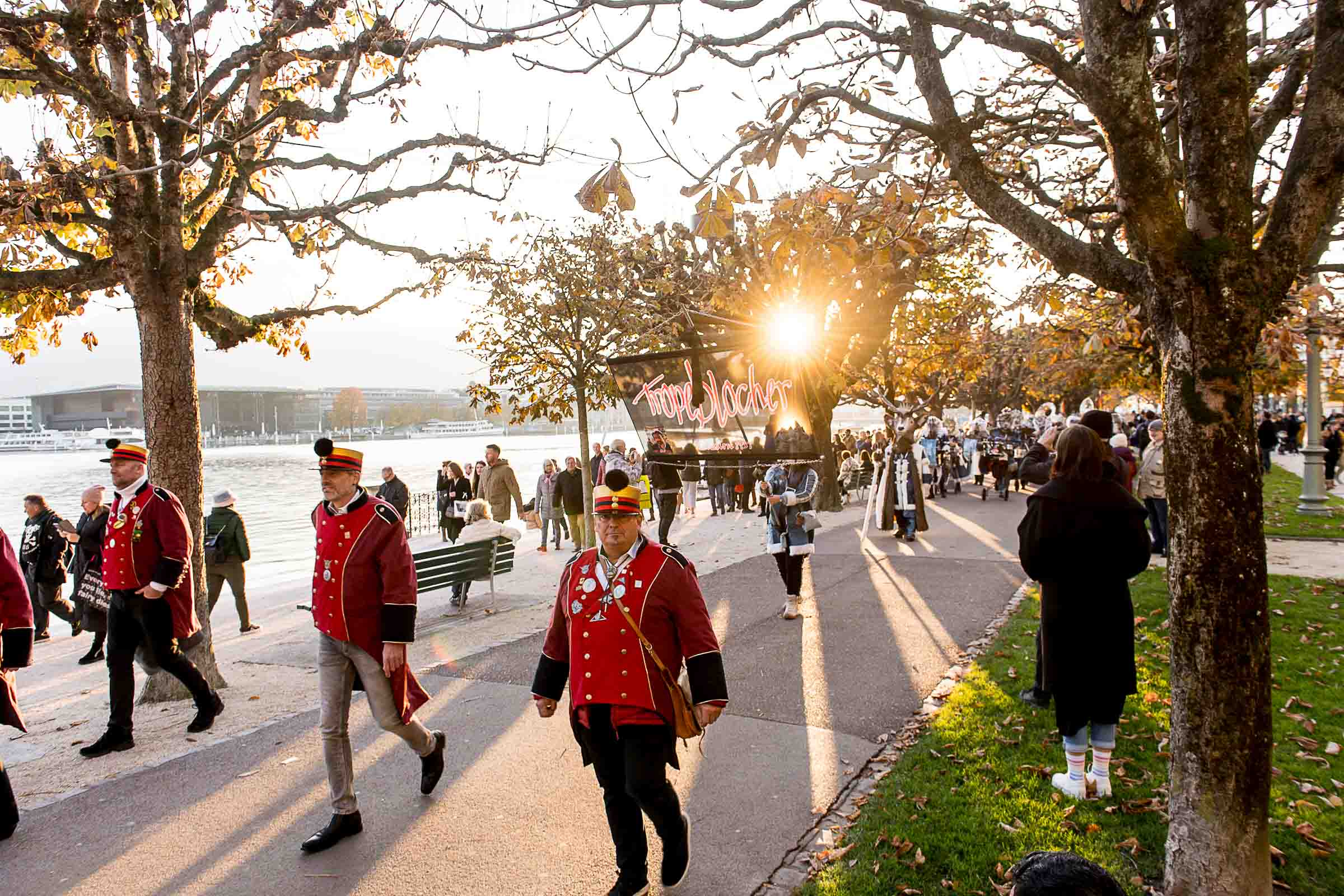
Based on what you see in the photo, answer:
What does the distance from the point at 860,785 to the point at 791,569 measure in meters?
4.24

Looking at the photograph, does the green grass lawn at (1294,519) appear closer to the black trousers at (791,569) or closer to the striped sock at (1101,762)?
the black trousers at (791,569)

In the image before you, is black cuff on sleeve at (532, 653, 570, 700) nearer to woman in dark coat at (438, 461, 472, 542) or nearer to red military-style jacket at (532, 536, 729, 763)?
red military-style jacket at (532, 536, 729, 763)

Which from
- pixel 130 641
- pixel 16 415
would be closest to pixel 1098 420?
pixel 130 641

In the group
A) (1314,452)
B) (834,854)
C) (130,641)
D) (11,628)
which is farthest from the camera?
(1314,452)

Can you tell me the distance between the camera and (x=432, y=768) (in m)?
4.52

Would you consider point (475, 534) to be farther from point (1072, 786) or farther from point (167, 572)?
A: point (1072, 786)

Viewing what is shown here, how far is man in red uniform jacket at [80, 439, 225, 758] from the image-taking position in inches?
209

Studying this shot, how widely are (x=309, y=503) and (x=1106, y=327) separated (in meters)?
28.7

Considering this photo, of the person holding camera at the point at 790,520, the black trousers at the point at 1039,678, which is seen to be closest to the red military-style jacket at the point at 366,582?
the black trousers at the point at 1039,678

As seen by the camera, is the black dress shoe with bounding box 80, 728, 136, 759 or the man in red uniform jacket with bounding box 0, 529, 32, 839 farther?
the black dress shoe with bounding box 80, 728, 136, 759

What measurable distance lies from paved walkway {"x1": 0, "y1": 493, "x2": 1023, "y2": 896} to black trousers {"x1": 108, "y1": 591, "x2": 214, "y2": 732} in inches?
13.7

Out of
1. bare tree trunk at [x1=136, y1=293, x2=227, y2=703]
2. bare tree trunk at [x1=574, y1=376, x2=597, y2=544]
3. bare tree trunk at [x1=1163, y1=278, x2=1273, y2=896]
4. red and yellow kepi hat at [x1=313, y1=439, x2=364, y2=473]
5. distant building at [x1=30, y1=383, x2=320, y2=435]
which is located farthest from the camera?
distant building at [x1=30, y1=383, x2=320, y2=435]

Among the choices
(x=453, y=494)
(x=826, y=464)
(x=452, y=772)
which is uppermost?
(x=826, y=464)

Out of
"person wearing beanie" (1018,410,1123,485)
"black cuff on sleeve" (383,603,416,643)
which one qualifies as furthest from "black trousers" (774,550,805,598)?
"black cuff on sleeve" (383,603,416,643)
